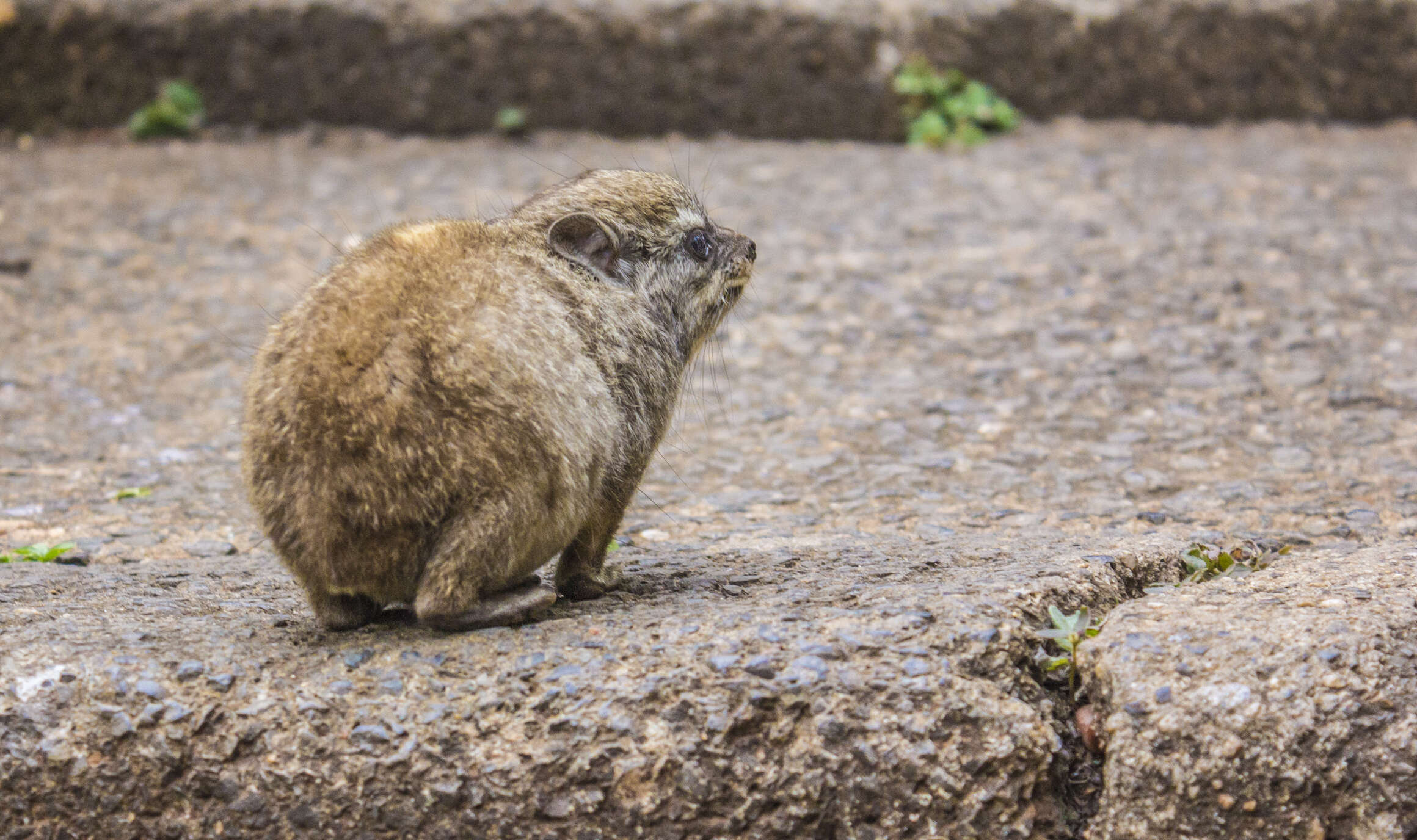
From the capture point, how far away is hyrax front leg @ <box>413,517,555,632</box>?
10.5ft

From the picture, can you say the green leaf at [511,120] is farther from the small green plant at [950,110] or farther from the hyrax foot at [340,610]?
the hyrax foot at [340,610]

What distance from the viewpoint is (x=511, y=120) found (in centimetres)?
870

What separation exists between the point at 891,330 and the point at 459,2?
3.83 meters

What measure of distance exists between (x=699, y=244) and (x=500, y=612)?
135 centimetres

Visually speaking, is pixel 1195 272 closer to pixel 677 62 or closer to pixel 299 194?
pixel 677 62

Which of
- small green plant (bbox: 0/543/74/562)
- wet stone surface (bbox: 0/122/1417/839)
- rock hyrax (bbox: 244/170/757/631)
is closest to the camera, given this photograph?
wet stone surface (bbox: 0/122/1417/839)

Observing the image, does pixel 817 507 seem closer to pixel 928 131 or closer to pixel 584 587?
pixel 584 587

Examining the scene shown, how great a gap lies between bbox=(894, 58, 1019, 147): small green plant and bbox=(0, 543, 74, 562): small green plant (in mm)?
5882

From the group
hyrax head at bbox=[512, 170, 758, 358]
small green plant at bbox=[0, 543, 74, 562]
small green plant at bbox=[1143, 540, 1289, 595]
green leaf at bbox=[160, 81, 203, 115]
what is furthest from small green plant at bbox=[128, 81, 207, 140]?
small green plant at bbox=[1143, 540, 1289, 595]

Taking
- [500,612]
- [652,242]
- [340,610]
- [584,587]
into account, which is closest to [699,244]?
[652,242]

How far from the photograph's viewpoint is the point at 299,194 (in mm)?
8039

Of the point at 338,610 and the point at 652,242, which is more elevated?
the point at 652,242

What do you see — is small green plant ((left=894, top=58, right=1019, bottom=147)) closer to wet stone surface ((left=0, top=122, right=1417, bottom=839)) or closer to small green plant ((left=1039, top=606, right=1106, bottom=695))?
wet stone surface ((left=0, top=122, right=1417, bottom=839))

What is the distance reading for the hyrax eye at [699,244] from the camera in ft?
13.4
